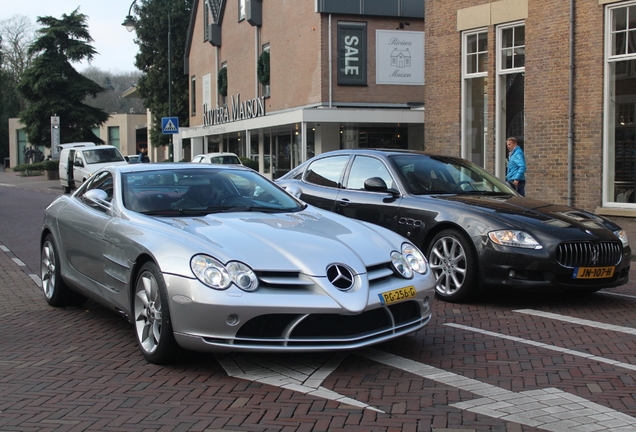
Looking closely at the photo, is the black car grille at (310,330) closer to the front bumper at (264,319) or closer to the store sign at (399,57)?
the front bumper at (264,319)

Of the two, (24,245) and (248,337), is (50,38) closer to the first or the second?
(24,245)

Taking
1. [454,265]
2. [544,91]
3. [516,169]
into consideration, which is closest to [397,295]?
[454,265]

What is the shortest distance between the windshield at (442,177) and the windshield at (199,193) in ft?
7.17

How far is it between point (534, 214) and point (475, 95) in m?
12.5

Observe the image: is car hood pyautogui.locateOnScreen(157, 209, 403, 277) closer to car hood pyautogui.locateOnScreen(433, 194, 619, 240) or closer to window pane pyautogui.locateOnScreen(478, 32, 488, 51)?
car hood pyautogui.locateOnScreen(433, 194, 619, 240)

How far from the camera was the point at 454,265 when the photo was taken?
24.9 ft

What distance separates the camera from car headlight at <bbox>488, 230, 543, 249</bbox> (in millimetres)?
7086

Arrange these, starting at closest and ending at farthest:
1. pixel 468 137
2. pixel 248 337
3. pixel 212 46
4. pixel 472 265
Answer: pixel 248 337 < pixel 472 265 < pixel 468 137 < pixel 212 46

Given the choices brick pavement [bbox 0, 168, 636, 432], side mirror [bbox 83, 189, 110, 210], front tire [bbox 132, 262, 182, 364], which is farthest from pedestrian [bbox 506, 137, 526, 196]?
front tire [bbox 132, 262, 182, 364]

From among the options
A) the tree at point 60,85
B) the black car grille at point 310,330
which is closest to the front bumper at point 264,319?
the black car grille at point 310,330

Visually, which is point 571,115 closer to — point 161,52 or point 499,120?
point 499,120

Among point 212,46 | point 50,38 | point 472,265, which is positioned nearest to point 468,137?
point 472,265

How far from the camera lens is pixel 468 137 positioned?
19.9 meters

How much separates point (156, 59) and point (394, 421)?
54771mm
